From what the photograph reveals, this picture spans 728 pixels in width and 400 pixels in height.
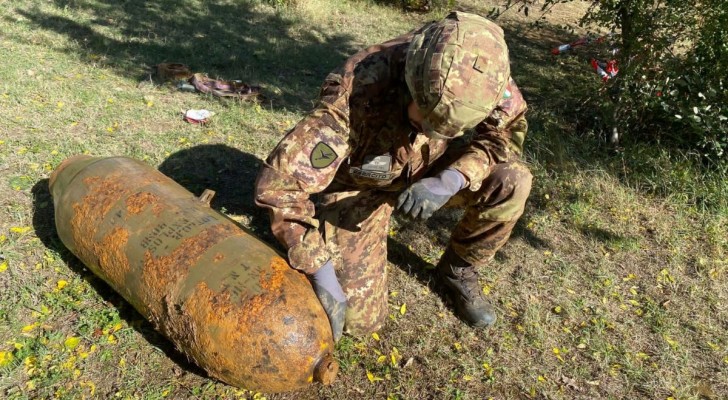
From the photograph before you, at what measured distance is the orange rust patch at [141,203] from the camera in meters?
2.60

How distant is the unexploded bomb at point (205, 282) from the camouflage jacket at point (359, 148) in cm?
21

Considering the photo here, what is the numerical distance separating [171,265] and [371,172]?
Result: 1091 mm

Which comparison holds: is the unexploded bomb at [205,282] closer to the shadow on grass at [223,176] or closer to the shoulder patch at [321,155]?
the shoulder patch at [321,155]

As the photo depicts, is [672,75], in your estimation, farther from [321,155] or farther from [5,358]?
[5,358]

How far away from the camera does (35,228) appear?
132 inches

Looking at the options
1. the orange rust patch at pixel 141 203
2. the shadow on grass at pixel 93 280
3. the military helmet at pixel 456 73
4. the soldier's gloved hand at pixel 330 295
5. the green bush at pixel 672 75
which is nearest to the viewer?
the military helmet at pixel 456 73

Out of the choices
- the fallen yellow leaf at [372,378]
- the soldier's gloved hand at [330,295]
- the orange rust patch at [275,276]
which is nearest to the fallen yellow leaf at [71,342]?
the orange rust patch at [275,276]

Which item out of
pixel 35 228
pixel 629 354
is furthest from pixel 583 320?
pixel 35 228

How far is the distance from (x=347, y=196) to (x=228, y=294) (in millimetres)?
1134

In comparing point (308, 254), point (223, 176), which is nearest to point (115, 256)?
point (308, 254)

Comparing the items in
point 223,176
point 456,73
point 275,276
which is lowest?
point 223,176

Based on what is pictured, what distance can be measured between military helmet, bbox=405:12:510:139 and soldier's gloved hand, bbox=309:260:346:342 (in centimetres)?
82

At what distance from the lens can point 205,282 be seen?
90.0 inches

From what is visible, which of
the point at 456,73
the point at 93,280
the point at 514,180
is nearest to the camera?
the point at 456,73
